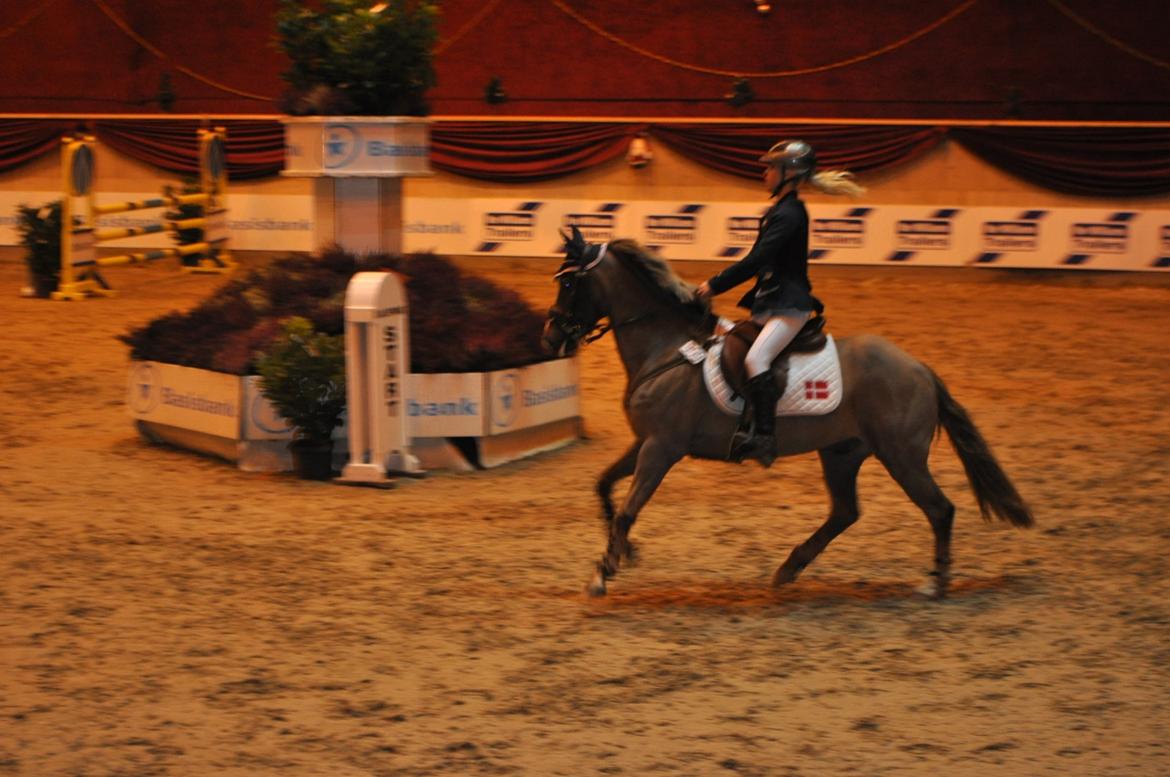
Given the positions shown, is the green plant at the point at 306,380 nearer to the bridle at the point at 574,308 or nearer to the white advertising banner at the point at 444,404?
the white advertising banner at the point at 444,404

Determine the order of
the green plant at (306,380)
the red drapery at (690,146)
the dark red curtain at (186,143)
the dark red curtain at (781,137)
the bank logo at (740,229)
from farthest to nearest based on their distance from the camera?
the dark red curtain at (186,143) < the dark red curtain at (781,137) < the bank logo at (740,229) < the red drapery at (690,146) < the green plant at (306,380)

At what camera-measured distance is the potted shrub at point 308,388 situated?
34.9ft

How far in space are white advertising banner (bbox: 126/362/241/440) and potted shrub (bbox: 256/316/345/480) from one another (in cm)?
46

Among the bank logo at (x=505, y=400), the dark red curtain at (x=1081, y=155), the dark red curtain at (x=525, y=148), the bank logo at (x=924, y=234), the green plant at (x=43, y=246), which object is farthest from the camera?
the dark red curtain at (x=525, y=148)

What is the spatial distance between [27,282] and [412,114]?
446 inches

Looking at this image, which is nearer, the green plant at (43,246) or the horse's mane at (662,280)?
the horse's mane at (662,280)

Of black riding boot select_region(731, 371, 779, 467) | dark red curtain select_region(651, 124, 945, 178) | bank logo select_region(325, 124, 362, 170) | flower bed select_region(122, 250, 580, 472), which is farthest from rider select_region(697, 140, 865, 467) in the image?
dark red curtain select_region(651, 124, 945, 178)

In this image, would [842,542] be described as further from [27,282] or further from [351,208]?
[27,282]

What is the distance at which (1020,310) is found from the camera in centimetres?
1938

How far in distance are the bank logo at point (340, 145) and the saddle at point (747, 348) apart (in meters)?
5.37

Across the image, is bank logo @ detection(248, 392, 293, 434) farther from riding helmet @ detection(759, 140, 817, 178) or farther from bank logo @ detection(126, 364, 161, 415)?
riding helmet @ detection(759, 140, 817, 178)

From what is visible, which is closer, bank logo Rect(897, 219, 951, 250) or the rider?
the rider

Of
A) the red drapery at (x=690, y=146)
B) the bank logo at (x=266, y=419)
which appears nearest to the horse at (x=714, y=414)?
the bank logo at (x=266, y=419)

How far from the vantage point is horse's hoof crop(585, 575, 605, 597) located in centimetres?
802
